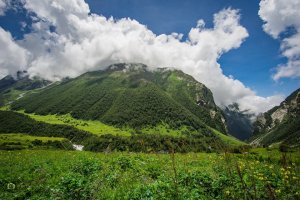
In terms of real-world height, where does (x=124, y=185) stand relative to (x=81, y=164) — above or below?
below

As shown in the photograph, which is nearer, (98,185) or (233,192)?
(233,192)

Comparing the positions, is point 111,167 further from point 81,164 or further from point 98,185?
point 98,185

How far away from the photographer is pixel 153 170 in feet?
58.0

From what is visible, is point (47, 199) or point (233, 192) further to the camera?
point (47, 199)

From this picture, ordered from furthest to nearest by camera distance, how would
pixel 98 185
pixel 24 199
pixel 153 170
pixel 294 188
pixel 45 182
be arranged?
1. pixel 153 170
2. pixel 45 182
3. pixel 98 185
4. pixel 24 199
5. pixel 294 188

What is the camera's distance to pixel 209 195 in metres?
12.0

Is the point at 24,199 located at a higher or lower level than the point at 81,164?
lower

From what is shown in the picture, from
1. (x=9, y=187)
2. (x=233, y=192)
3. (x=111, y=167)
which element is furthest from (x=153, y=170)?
(x=9, y=187)

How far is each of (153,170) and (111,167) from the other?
2903mm

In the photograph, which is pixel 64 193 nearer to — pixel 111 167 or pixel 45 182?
pixel 45 182

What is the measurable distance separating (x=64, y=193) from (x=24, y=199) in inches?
85.4

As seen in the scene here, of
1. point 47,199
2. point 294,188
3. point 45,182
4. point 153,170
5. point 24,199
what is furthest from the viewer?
point 153,170

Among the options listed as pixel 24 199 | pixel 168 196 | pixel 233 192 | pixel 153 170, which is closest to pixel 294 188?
pixel 233 192

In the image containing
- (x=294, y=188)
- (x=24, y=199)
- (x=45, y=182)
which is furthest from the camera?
(x=45, y=182)
